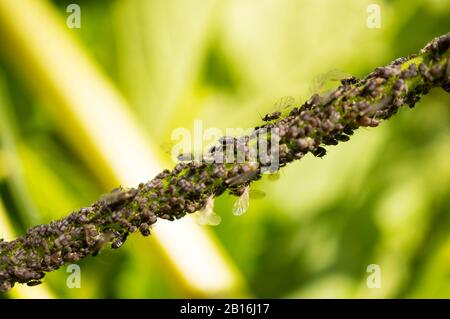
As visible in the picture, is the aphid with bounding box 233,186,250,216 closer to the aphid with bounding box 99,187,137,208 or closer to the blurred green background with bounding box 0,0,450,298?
the aphid with bounding box 99,187,137,208

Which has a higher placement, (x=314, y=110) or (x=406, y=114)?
(x=406, y=114)

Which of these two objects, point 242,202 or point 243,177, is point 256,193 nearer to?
point 242,202

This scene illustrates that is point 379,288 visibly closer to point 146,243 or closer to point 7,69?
point 146,243

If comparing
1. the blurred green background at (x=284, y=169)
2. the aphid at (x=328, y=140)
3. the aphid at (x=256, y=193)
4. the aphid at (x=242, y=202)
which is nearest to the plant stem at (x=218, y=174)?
the aphid at (x=328, y=140)

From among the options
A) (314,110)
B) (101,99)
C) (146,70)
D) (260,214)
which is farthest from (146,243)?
(314,110)

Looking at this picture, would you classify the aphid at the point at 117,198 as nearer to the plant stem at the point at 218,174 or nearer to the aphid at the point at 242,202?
the plant stem at the point at 218,174

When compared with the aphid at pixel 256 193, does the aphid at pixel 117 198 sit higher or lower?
lower

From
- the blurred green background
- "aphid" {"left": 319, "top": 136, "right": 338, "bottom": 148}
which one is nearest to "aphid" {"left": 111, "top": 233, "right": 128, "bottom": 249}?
"aphid" {"left": 319, "top": 136, "right": 338, "bottom": 148}
